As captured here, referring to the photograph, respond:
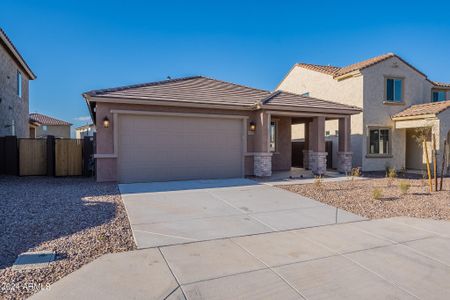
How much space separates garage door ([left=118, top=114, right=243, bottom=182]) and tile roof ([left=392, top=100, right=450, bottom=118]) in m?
9.99

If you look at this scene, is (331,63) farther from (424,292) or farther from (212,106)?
(424,292)

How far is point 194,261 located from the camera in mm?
4078

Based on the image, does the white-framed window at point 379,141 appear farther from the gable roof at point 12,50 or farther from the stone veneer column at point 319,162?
the gable roof at point 12,50

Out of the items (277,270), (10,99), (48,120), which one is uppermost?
(48,120)

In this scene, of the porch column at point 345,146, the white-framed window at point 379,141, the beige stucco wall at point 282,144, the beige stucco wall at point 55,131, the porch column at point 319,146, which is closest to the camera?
the porch column at point 319,146

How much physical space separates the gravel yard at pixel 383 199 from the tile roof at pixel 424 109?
5.02 m

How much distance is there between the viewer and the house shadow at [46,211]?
4852mm

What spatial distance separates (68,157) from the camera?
13.0m

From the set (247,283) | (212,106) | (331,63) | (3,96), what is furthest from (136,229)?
(331,63)

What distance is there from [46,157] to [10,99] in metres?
5.68

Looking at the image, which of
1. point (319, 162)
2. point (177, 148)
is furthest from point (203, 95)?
point (319, 162)

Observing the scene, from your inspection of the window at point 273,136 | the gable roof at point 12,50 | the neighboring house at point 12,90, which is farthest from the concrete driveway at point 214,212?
the gable roof at point 12,50

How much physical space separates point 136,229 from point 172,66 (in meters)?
17.5

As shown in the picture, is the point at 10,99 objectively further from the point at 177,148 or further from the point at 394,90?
the point at 394,90
